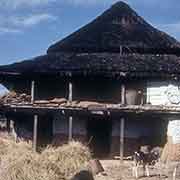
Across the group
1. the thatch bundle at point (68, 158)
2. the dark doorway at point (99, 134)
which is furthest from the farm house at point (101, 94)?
the thatch bundle at point (68, 158)

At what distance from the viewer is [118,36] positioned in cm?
2984

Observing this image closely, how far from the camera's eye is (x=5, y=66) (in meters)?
27.4

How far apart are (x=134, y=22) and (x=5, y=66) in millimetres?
8535

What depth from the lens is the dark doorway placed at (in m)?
27.6

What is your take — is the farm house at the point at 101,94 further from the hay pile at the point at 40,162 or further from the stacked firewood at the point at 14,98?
the hay pile at the point at 40,162

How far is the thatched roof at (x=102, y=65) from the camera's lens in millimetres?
25391

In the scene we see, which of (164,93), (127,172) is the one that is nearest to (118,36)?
(164,93)

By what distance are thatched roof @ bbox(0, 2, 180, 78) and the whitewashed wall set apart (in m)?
0.65

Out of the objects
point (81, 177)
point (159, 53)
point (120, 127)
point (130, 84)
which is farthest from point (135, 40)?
point (81, 177)

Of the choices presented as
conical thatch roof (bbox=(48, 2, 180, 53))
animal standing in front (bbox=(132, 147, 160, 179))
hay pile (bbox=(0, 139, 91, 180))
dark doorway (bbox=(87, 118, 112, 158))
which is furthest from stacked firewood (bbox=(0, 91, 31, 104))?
animal standing in front (bbox=(132, 147, 160, 179))

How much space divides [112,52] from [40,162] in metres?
11.6

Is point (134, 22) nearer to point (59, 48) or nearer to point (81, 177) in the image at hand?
point (59, 48)

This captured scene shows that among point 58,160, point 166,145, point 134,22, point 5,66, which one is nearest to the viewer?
point 58,160

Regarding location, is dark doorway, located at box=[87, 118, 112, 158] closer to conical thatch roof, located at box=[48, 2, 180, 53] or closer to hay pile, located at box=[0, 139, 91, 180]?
conical thatch roof, located at box=[48, 2, 180, 53]
